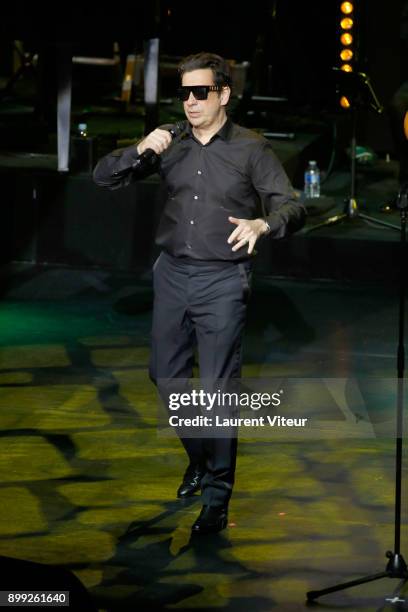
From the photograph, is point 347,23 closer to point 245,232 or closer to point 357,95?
point 357,95

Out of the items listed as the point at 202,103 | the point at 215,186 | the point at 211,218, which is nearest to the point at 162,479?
the point at 211,218

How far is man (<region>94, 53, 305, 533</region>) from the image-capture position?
545cm

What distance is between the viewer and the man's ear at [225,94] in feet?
17.9

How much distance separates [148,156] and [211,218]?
1.19 feet

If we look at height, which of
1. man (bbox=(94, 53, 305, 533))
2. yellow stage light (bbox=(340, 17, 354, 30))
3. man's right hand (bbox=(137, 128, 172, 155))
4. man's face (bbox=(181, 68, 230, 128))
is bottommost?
man (bbox=(94, 53, 305, 533))

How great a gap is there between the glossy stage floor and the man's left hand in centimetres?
114

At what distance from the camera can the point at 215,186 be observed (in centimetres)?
550

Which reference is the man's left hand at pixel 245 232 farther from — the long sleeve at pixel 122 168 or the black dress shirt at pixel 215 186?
the long sleeve at pixel 122 168

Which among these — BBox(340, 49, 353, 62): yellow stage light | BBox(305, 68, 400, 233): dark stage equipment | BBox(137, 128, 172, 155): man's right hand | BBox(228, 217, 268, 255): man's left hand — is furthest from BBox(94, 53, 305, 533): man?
BBox(340, 49, 353, 62): yellow stage light

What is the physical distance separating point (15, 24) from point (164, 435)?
177 inches

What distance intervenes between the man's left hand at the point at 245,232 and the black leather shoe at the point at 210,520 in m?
1.04

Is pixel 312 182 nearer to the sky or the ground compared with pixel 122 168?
nearer to the ground

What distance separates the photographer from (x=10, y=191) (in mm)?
10422

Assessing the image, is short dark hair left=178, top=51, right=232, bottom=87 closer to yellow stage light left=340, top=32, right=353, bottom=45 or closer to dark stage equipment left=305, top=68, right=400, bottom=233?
dark stage equipment left=305, top=68, right=400, bottom=233
